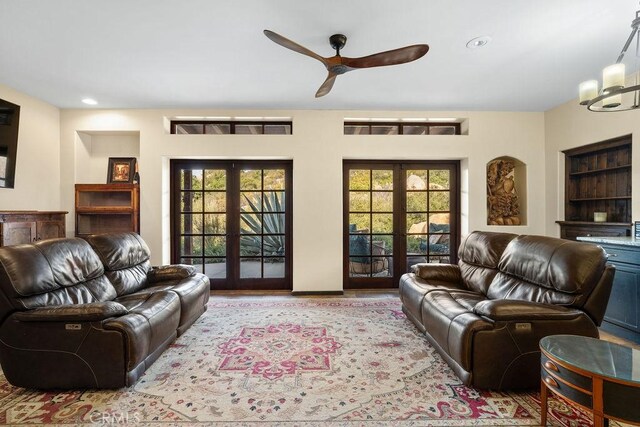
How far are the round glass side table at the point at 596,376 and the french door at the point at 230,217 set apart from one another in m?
3.64

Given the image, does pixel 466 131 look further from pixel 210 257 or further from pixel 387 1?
pixel 210 257

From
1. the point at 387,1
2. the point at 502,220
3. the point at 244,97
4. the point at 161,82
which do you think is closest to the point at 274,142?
the point at 244,97

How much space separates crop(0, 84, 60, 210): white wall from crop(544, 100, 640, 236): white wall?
7317mm

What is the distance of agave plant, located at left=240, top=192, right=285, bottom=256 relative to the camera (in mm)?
4723

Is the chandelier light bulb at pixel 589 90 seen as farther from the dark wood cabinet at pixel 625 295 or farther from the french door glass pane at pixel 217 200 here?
the french door glass pane at pixel 217 200

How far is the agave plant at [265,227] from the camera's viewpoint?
472 cm

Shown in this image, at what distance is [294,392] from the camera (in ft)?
6.80

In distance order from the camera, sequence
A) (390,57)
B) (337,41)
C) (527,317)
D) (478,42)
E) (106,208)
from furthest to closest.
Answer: (106,208), (478,42), (337,41), (390,57), (527,317)

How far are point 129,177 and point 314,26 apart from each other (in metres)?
3.71

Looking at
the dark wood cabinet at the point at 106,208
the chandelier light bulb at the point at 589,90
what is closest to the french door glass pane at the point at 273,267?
the dark wood cabinet at the point at 106,208

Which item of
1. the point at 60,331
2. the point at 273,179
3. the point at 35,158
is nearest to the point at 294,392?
the point at 60,331

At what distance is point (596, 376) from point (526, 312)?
68 centimetres

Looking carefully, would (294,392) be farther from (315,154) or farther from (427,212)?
(427,212)

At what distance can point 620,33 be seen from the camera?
2.55 meters
